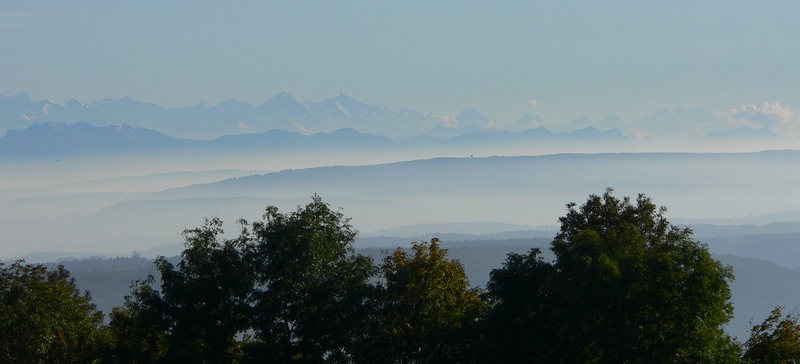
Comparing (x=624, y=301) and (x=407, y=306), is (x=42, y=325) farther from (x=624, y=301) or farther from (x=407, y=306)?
(x=624, y=301)

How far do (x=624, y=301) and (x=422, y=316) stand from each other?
710 cm

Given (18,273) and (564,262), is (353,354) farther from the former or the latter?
(18,273)

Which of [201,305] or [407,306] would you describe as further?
[201,305]

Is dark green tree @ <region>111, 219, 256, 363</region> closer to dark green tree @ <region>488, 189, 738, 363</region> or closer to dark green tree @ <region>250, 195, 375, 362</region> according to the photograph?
dark green tree @ <region>250, 195, 375, 362</region>

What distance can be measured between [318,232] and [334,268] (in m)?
1.52

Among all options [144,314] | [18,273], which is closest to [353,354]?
[144,314]

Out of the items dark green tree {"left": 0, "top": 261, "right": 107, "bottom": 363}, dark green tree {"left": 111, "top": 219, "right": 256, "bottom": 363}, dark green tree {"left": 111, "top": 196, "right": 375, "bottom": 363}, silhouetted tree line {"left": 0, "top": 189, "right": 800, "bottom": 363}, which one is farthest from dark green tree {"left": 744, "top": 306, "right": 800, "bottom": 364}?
dark green tree {"left": 0, "top": 261, "right": 107, "bottom": 363}

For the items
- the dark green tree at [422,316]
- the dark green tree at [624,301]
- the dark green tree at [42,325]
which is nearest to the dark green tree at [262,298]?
the dark green tree at [422,316]

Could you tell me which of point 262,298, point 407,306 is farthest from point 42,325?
point 407,306

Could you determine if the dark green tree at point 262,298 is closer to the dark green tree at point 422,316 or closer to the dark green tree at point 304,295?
the dark green tree at point 304,295

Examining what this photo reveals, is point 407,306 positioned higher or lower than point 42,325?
higher

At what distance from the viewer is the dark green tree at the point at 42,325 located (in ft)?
104

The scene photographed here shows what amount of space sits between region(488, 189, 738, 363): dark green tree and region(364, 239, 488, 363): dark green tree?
75.5 inches

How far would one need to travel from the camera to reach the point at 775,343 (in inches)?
1065
